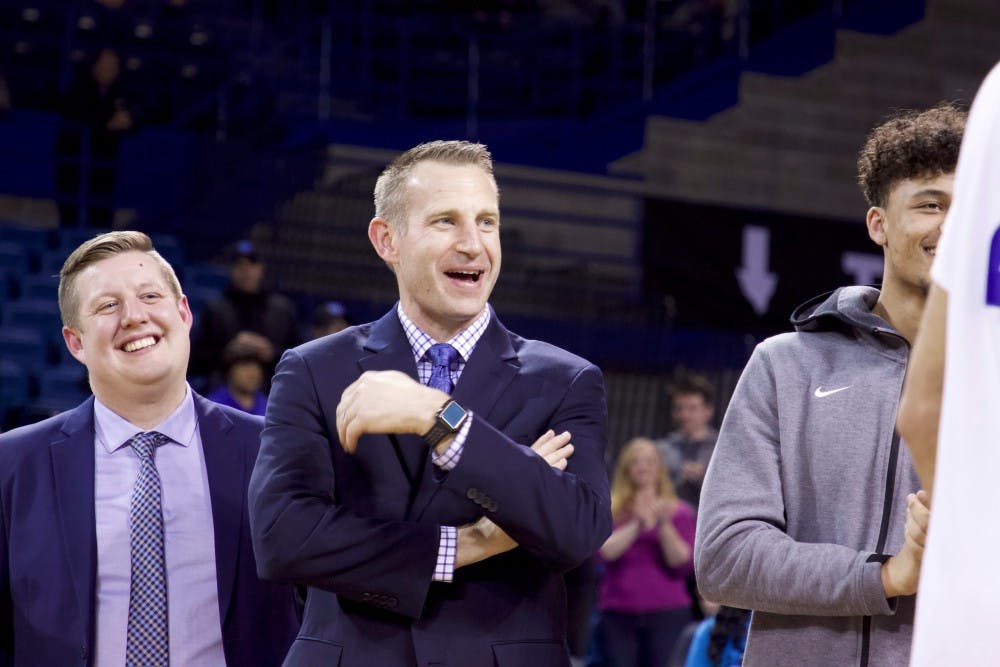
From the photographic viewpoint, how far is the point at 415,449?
2.85m

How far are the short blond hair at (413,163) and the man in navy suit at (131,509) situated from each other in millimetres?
660

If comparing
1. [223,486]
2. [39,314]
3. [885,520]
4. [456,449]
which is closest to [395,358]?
[456,449]

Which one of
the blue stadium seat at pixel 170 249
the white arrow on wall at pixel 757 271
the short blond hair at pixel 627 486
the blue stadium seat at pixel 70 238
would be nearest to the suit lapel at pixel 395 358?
the short blond hair at pixel 627 486

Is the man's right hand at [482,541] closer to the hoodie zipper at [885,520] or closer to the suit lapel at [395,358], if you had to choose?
the suit lapel at [395,358]

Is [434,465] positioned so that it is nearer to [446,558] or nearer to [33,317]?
[446,558]

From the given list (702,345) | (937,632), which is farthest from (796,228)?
(937,632)

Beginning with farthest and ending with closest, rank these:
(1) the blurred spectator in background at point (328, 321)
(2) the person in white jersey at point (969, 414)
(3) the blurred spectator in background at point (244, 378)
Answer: (1) the blurred spectator in background at point (328, 321), (3) the blurred spectator in background at point (244, 378), (2) the person in white jersey at point (969, 414)

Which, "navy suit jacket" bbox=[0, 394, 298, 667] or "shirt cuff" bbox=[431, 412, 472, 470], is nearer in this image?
"shirt cuff" bbox=[431, 412, 472, 470]

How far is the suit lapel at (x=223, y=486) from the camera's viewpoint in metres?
3.27

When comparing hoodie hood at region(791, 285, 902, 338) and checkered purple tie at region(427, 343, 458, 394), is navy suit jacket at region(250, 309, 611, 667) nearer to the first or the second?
checkered purple tie at region(427, 343, 458, 394)

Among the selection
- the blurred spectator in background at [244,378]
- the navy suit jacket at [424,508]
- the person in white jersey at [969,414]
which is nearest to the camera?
the person in white jersey at [969,414]

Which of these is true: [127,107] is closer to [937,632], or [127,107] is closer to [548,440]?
[548,440]

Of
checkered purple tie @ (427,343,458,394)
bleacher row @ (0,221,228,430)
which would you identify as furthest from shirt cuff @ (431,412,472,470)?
bleacher row @ (0,221,228,430)

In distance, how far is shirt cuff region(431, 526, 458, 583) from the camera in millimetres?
2705
